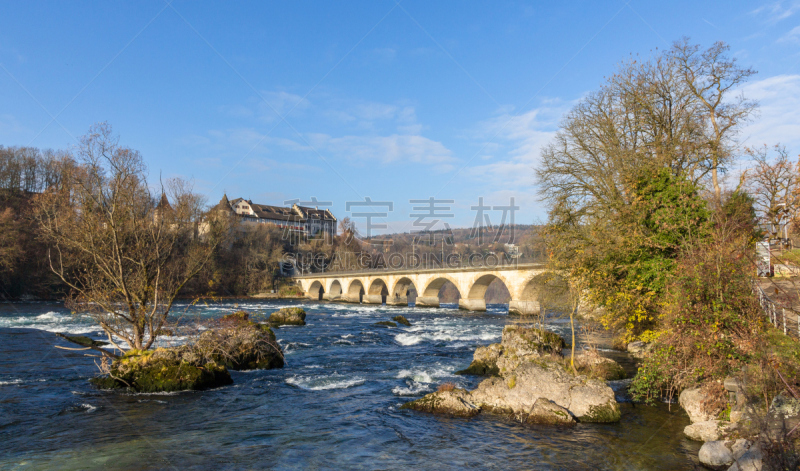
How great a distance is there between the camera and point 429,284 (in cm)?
4812

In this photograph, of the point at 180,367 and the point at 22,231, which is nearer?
the point at 180,367

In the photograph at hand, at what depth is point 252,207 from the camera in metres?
106

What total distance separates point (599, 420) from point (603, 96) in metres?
15.1

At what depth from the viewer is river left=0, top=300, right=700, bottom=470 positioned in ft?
23.4

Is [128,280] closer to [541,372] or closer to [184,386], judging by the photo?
[184,386]

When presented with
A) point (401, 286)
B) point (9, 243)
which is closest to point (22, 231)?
point (9, 243)

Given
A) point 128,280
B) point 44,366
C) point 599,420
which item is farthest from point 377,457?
point 44,366

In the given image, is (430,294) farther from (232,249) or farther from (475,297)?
(232,249)

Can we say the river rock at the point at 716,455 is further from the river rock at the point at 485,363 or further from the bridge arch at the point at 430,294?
the bridge arch at the point at 430,294

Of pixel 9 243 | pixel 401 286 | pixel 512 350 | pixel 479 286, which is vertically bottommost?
pixel 512 350

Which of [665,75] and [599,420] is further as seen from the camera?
[665,75]

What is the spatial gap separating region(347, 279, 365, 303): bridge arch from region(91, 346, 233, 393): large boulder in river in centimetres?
5120

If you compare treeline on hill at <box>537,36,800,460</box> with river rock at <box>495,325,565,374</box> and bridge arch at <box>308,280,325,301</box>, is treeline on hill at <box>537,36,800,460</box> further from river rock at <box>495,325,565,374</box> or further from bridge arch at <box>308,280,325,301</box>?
bridge arch at <box>308,280,325,301</box>

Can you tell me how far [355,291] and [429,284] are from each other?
1841 cm
